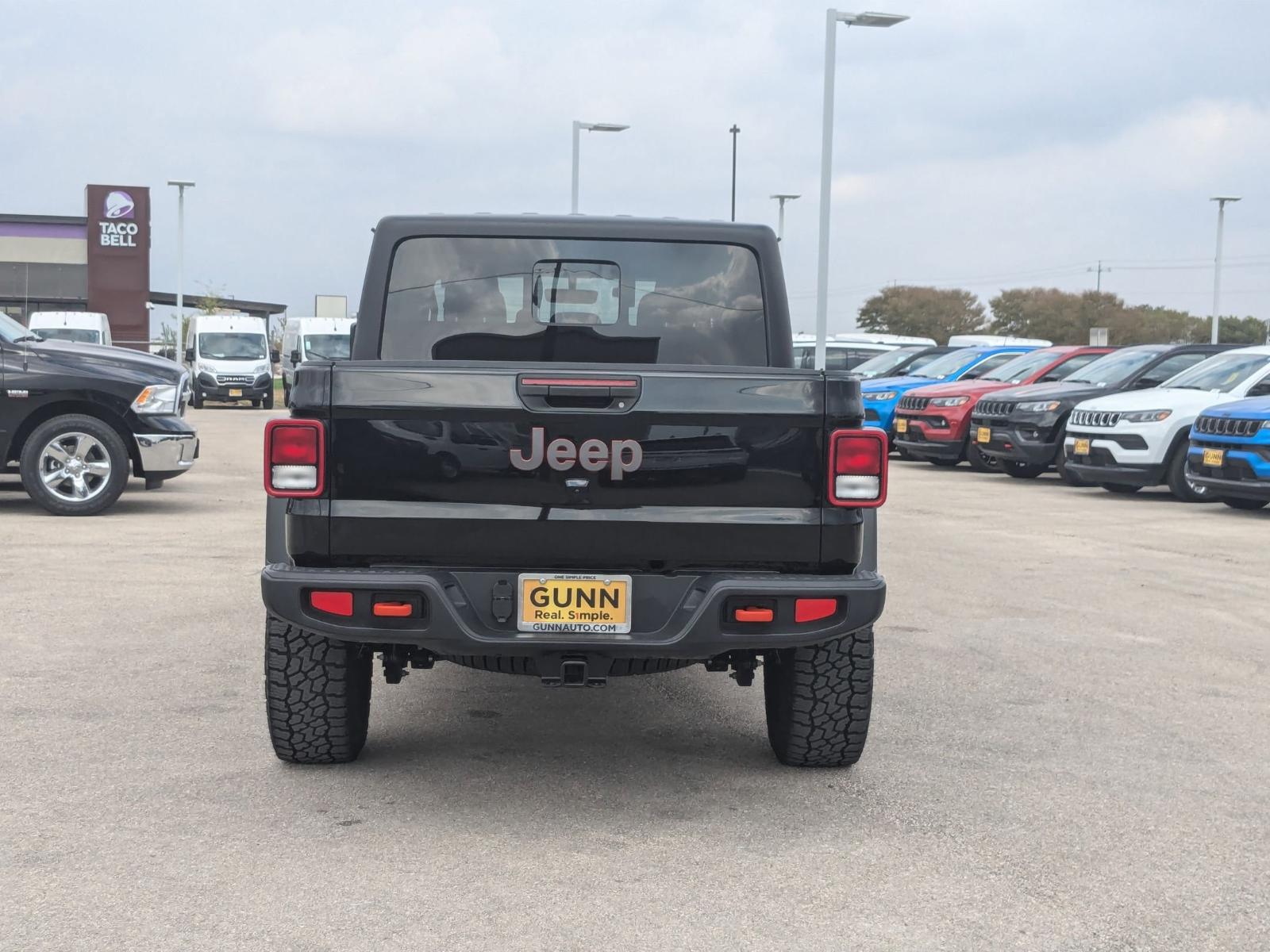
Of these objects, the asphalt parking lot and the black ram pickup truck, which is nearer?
the asphalt parking lot

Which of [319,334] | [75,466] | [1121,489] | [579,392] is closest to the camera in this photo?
[579,392]

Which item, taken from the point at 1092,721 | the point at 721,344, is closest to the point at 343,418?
the point at 721,344

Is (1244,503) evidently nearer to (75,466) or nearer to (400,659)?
(75,466)

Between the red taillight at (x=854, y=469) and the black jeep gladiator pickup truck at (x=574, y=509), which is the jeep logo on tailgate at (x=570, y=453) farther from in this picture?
the red taillight at (x=854, y=469)

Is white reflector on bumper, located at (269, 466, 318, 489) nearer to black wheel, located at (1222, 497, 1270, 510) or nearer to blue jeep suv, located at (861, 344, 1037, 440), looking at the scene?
black wheel, located at (1222, 497, 1270, 510)

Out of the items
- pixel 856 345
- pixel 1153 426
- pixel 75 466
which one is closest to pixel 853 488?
pixel 75 466

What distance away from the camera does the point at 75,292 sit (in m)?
63.8

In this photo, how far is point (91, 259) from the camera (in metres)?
62.8

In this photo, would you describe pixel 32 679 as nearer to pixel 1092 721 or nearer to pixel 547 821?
pixel 547 821

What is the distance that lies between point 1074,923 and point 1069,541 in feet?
27.9

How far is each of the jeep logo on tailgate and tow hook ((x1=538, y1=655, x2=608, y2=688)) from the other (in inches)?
22.2

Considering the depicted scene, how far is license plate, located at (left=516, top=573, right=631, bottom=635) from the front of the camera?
4.44 meters

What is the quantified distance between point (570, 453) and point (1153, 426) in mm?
12467

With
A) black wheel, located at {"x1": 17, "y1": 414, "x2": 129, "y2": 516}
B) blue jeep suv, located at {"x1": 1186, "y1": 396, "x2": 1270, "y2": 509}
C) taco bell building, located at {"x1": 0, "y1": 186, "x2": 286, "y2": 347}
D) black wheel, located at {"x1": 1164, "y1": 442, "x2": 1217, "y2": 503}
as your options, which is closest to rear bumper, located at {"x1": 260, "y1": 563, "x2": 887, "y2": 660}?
black wheel, located at {"x1": 17, "y1": 414, "x2": 129, "y2": 516}
